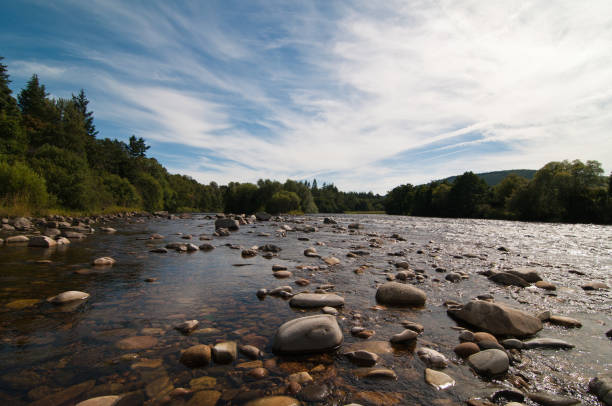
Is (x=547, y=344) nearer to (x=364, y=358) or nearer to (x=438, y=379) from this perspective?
(x=438, y=379)

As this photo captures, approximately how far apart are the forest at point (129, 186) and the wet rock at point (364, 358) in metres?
29.1

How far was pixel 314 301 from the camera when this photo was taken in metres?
5.24

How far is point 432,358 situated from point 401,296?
2.21 m

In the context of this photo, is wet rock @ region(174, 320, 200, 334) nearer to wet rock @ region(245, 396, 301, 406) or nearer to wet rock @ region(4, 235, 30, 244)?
wet rock @ region(245, 396, 301, 406)

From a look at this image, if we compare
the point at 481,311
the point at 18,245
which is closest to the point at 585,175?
the point at 481,311

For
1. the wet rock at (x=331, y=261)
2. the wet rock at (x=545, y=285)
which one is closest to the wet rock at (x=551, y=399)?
the wet rock at (x=545, y=285)

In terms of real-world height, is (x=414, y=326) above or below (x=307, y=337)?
below

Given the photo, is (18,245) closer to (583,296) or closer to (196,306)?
(196,306)

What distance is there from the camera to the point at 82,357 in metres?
3.12

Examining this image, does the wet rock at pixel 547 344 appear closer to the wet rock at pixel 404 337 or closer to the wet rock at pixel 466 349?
the wet rock at pixel 466 349

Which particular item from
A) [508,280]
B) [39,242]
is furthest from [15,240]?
[508,280]

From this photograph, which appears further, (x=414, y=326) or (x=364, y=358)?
(x=414, y=326)

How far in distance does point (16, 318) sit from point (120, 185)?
56877 mm

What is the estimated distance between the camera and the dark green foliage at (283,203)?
271 feet
